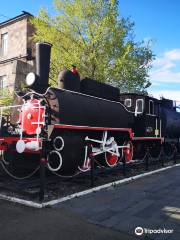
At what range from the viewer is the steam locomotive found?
902 centimetres

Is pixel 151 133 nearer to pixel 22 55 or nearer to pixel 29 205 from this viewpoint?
pixel 29 205

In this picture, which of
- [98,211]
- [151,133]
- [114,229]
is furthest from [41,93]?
[151,133]

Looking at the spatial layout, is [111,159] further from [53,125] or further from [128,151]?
[53,125]

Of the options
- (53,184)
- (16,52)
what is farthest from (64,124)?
(16,52)

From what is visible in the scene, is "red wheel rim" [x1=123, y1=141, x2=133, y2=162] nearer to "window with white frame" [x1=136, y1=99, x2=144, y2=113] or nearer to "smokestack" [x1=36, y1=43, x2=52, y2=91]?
"window with white frame" [x1=136, y1=99, x2=144, y2=113]

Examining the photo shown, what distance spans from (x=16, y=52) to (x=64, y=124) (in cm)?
1904

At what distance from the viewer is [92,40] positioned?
749 inches

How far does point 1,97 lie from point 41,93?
12.9 m

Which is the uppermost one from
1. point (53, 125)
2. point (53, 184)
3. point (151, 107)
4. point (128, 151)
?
point (151, 107)

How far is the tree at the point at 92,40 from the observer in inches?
750

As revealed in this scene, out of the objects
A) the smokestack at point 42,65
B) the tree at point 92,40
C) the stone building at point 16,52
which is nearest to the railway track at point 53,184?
the smokestack at point 42,65

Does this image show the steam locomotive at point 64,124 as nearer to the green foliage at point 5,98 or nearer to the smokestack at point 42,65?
the smokestack at point 42,65

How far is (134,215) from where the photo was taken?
6.26 metres

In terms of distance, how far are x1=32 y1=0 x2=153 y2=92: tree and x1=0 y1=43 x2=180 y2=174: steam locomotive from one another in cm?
639
